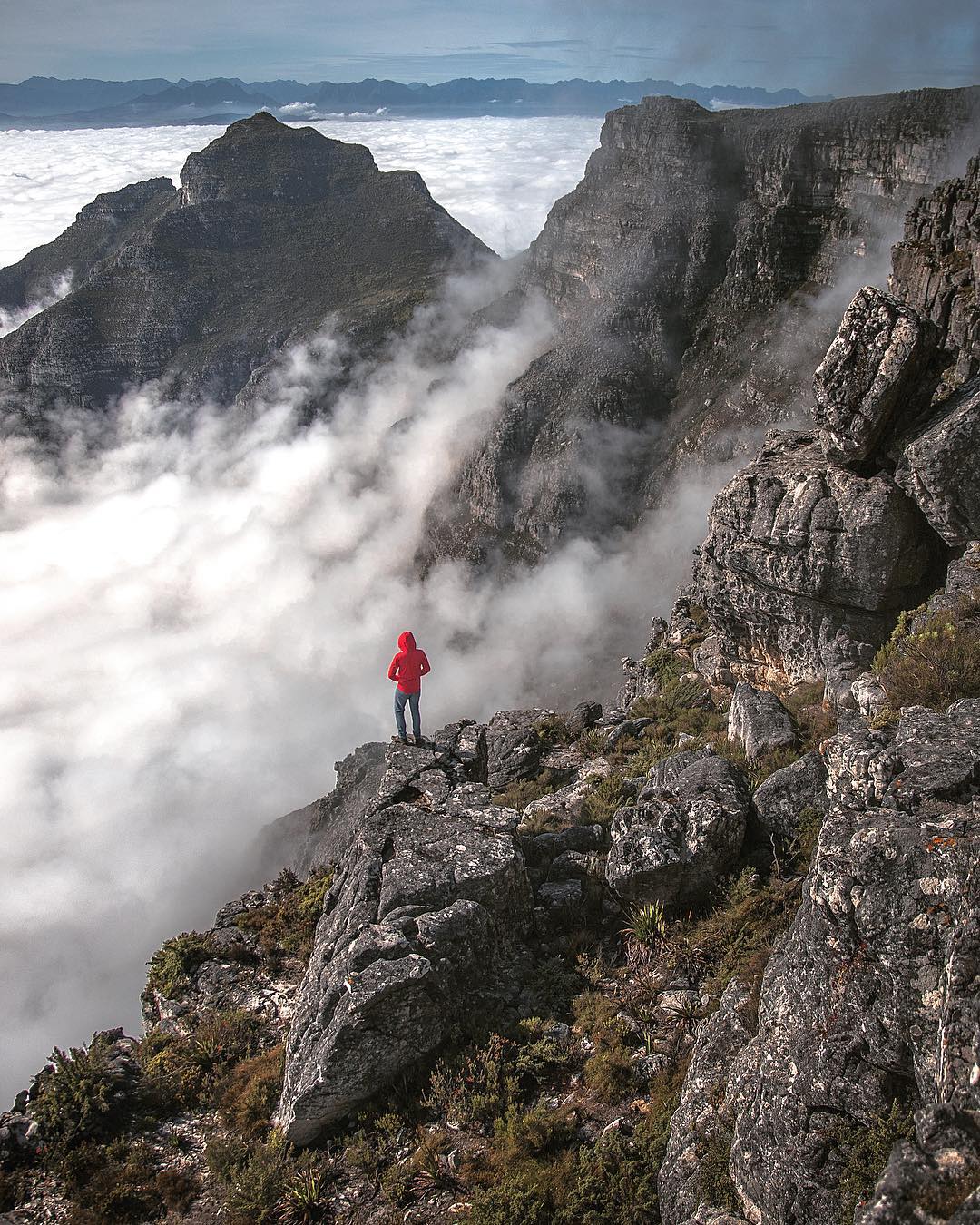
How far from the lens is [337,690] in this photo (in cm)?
11050

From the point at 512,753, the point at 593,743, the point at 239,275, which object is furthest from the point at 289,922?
the point at 239,275

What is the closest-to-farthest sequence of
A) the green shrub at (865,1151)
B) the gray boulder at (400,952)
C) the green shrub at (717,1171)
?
1. the green shrub at (865,1151)
2. the green shrub at (717,1171)
3. the gray boulder at (400,952)

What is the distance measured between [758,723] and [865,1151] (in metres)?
11.2

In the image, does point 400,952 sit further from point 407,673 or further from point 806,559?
point 806,559

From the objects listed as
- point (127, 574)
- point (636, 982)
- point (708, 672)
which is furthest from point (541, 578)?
point (127, 574)

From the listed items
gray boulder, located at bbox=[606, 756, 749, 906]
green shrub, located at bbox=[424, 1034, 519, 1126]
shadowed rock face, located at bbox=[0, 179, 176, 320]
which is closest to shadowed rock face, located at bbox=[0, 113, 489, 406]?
shadowed rock face, located at bbox=[0, 179, 176, 320]

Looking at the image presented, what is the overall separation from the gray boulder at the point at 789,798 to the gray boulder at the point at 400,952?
433 cm

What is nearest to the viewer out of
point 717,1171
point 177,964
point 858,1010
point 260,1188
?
point 858,1010

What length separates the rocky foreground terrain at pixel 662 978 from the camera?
7.44m

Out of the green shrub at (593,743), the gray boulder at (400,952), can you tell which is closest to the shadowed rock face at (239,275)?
the green shrub at (593,743)

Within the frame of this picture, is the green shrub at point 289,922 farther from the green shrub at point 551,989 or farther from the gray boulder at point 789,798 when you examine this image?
the gray boulder at point 789,798

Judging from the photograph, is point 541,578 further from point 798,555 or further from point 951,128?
point 798,555

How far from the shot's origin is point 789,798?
13.4 m

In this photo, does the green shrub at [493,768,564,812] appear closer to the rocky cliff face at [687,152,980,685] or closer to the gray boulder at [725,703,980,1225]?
the rocky cliff face at [687,152,980,685]
